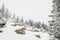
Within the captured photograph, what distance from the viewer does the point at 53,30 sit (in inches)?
379

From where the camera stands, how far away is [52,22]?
9.74 meters

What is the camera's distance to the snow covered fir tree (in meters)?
9.35

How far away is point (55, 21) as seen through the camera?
946cm

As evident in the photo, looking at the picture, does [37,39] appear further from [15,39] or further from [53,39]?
[53,39]

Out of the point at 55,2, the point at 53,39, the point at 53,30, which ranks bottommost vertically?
the point at 53,39

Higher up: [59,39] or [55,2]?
[55,2]

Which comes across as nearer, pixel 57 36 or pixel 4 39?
pixel 57 36

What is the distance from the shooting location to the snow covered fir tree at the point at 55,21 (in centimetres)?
935

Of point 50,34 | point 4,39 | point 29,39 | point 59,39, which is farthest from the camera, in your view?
point 29,39

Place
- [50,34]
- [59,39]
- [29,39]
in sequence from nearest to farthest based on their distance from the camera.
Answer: [59,39]
[50,34]
[29,39]

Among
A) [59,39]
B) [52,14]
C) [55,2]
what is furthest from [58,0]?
[59,39]

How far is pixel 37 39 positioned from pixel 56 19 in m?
6.16

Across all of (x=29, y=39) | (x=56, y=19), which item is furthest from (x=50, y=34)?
(x=29, y=39)

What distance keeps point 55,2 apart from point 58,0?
331 mm
